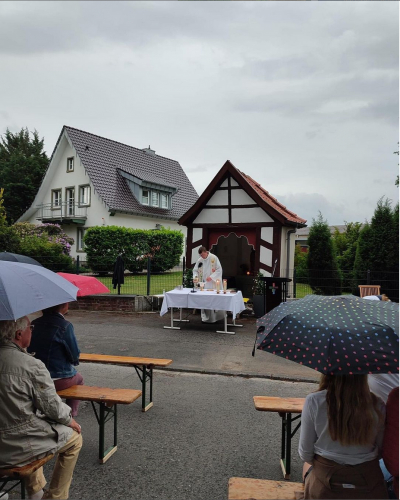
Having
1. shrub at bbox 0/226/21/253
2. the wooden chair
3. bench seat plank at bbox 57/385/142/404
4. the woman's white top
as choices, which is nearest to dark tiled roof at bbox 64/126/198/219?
shrub at bbox 0/226/21/253

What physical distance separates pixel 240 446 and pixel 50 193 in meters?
29.4

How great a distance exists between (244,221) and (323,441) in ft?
37.5

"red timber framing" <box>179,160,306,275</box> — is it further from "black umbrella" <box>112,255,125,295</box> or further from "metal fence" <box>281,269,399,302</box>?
"black umbrella" <box>112,255,125,295</box>

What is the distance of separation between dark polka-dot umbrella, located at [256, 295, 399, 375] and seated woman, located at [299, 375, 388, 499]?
173 mm

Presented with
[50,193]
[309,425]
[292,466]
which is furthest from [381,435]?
[50,193]

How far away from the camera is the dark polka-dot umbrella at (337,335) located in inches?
87.6

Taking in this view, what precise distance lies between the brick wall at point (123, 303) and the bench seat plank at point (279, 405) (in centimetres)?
960

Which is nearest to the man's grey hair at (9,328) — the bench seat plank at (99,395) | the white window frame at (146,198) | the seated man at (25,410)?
the seated man at (25,410)

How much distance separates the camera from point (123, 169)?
28.9m

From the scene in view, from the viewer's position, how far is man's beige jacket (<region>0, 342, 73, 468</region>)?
278 centimetres

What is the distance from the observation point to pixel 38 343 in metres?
4.11

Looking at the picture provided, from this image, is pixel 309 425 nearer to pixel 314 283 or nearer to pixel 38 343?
pixel 38 343

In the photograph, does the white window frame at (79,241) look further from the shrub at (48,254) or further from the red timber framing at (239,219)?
the red timber framing at (239,219)

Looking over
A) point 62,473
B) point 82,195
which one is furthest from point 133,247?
point 62,473
